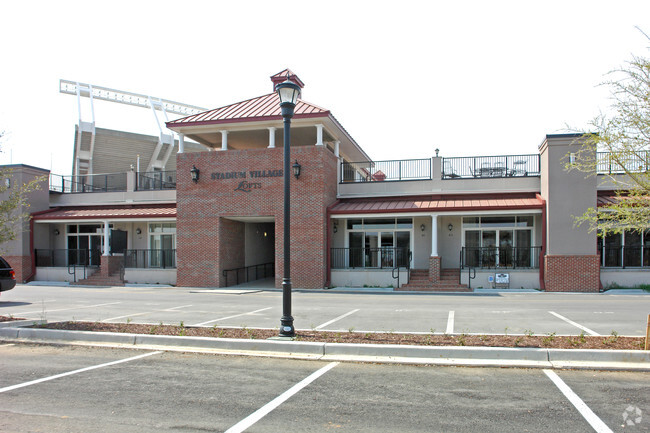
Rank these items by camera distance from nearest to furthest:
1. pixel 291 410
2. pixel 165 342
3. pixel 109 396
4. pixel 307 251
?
pixel 291 410, pixel 109 396, pixel 165 342, pixel 307 251

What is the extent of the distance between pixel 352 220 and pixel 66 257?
17.1 metres

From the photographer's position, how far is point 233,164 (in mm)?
22078

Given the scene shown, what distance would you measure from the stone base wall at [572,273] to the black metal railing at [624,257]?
4.95 feet

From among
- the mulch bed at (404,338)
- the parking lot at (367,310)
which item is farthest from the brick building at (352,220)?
the mulch bed at (404,338)

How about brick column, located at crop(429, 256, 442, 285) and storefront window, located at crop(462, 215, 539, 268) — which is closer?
brick column, located at crop(429, 256, 442, 285)

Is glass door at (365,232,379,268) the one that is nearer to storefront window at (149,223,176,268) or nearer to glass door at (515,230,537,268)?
glass door at (515,230,537,268)

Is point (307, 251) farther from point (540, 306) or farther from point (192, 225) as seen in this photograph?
point (540, 306)

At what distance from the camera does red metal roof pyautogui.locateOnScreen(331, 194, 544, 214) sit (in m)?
20.2

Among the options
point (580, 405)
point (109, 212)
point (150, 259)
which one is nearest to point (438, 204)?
point (150, 259)

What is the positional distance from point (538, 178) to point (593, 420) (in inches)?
714

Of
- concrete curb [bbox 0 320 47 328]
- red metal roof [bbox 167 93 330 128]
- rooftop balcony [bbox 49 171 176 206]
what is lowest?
concrete curb [bbox 0 320 47 328]

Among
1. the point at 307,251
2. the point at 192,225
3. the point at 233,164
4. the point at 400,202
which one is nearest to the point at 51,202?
the point at 192,225

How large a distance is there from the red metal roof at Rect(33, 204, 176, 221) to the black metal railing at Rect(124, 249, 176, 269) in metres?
2.09

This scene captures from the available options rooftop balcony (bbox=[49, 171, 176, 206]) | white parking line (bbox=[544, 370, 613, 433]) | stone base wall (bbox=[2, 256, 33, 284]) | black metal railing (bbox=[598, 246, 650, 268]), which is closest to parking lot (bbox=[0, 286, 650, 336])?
black metal railing (bbox=[598, 246, 650, 268])
